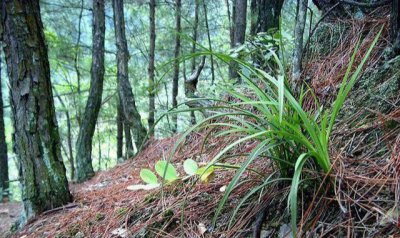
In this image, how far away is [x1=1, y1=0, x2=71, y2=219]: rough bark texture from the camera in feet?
7.37

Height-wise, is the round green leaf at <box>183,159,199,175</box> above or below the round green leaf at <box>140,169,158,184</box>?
above

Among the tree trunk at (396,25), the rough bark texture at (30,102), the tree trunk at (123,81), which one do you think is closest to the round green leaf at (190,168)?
the tree trunk at (396,25)

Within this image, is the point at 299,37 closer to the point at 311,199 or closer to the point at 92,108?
the point at 311,199

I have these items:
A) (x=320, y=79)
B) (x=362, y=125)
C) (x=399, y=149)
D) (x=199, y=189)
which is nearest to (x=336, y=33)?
(x=320, y=79)

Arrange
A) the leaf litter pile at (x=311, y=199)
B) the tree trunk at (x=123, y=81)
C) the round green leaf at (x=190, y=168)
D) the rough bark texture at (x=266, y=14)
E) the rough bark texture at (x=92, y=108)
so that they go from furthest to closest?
the rough bark texture at (x=92, y=108), the tree trunk at (x=123, y=81), the rough bark texture at (x=266, y=14), the round green leaf at (x=190, y=168), the leaf litter pile at (x=311, y=199)

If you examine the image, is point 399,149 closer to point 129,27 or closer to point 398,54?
point 398,54

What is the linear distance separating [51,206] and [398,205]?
216cm

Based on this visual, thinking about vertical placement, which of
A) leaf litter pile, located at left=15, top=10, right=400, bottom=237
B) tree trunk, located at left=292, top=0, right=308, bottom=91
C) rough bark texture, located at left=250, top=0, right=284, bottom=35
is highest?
rough bark texture, located at left=250, top=0, right=284, bottom=35

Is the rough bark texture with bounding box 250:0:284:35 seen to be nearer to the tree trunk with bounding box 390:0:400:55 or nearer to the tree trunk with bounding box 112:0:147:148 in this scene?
the tree trunk with bounding box 390:0:400:55

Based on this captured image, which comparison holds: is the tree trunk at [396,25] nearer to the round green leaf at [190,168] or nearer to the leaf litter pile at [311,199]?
the leaf litter pile at [311,199]

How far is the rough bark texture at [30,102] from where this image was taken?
2246 millimetres

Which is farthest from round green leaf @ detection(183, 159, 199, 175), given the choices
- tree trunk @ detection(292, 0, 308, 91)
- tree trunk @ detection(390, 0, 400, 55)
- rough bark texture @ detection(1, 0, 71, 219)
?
rough bark texture @ detection(1, 0, 71, 219)

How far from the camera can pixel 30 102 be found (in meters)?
2.27

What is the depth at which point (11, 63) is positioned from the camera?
7.41 feet
